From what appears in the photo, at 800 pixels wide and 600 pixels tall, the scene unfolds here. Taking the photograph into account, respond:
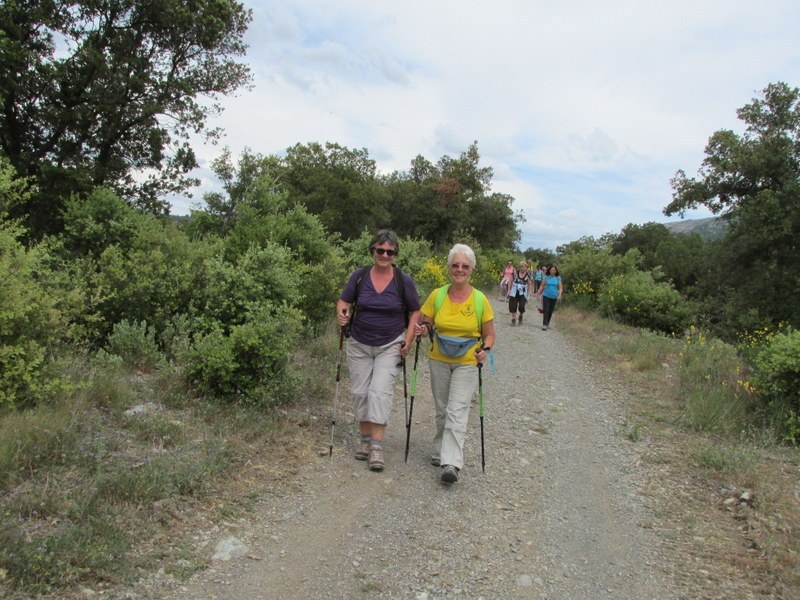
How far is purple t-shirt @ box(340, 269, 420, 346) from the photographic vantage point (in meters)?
5.13

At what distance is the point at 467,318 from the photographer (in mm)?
4996

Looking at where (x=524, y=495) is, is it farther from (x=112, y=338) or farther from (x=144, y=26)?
(x=144, y=26)

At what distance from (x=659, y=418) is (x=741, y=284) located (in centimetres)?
1914

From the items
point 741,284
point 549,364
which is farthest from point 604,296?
point 549,364

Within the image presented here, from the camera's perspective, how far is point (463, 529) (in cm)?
411

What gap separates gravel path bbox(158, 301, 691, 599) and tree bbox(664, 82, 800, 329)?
56.0ft

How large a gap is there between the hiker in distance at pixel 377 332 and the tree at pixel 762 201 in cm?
1893

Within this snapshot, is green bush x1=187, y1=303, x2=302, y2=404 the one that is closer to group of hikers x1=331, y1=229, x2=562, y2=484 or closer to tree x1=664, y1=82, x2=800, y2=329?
group of hikers x1=331, y1=229, x2=562, y2=484

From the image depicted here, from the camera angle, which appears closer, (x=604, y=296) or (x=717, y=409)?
(x=717, y=409)

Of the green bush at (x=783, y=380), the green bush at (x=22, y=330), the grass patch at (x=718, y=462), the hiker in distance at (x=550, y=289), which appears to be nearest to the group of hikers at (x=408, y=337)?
the grass patch at (x=718, y=462)

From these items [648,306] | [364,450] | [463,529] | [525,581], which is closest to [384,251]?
[364,450]

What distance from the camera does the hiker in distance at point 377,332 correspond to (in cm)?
512

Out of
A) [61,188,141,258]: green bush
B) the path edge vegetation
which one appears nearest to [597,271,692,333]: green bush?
the path edge vegetation

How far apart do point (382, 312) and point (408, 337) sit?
34 centimetres
